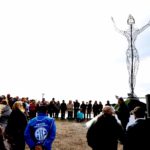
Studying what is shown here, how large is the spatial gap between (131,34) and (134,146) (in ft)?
72.1

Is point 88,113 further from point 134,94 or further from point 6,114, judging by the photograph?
point 6,114

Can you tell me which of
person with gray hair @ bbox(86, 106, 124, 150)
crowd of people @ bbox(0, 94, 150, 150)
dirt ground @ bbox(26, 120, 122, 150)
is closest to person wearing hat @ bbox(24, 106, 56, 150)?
crowd of people @ bbox(0, 94, 150, 150)

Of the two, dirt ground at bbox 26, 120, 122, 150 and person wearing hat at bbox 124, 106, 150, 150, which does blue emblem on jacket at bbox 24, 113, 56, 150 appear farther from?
dirt ground at bbox 26, 120, 122, 150

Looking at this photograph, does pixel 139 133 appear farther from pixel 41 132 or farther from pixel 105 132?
pixel 41 132

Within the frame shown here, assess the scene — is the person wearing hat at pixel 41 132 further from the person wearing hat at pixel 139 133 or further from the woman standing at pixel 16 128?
the woman standing at pixel 16 128

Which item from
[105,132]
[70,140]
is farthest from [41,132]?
[70,140]

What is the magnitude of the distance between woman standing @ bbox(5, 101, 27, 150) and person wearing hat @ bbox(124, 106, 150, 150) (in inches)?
176

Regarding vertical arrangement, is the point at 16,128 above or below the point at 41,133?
above

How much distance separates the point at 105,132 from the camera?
9539 millimetres

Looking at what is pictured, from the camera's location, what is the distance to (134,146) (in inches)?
349

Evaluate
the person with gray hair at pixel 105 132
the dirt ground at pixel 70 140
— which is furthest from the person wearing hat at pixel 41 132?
the dirt ground at pixel 70 140

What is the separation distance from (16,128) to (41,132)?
286cm

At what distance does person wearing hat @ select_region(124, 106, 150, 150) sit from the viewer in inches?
348

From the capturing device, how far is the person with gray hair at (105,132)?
9.48 meters
